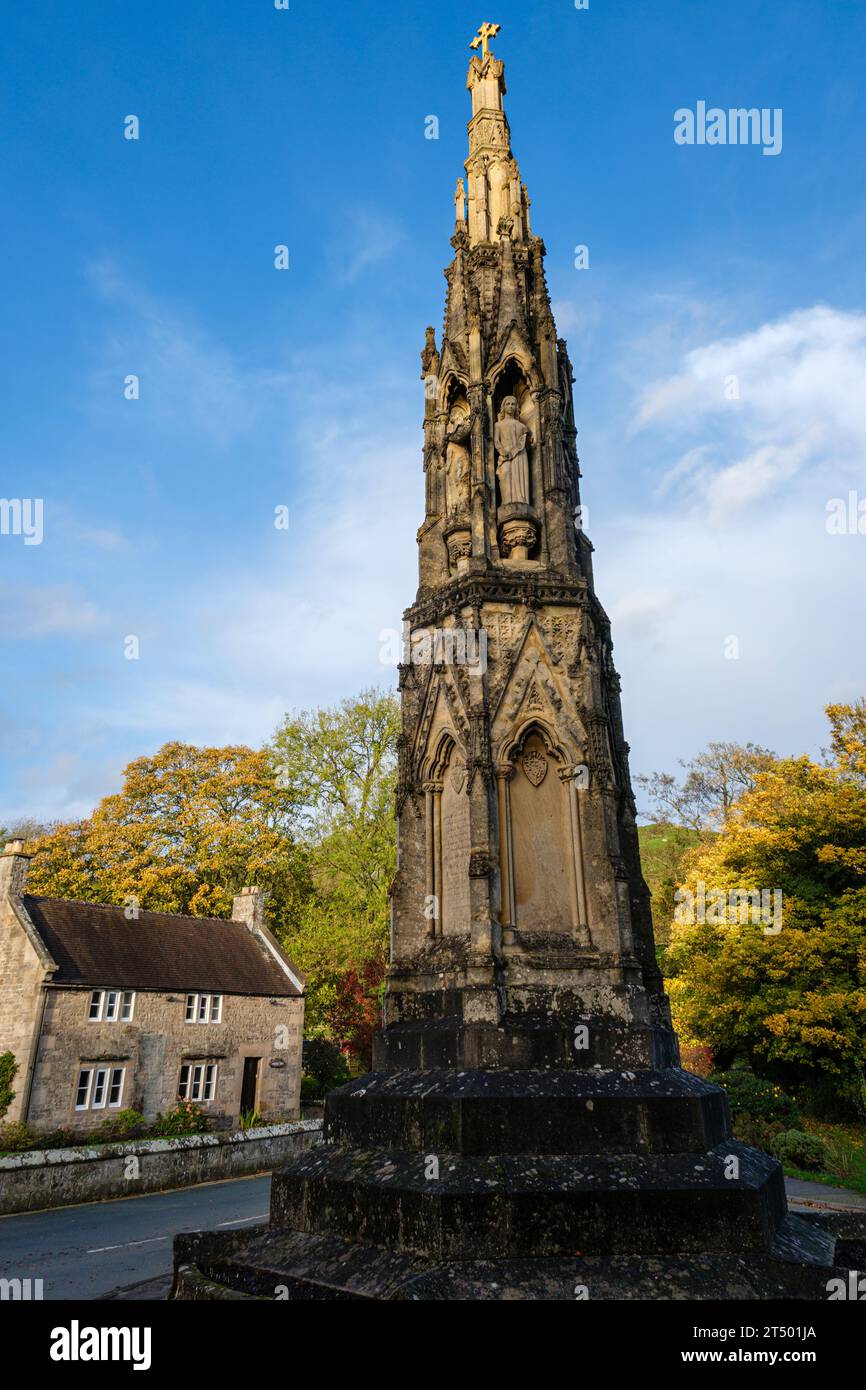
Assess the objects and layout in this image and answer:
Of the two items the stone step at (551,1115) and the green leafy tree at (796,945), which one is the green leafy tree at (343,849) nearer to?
the green leafy tree at (796,945)

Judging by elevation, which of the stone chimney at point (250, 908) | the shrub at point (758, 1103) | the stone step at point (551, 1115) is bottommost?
the shrub at point (758, 1103)

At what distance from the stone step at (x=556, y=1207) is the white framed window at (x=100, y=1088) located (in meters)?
20.3

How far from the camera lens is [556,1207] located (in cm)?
528

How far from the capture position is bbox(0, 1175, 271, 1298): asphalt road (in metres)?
10.3

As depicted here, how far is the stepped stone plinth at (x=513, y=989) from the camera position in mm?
5219

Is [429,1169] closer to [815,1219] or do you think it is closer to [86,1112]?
[815,1219]

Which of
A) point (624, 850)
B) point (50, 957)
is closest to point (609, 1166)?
point (624, 850)

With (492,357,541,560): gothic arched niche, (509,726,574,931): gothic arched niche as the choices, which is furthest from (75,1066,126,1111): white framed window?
(492,357,541,560): gothic arched niche

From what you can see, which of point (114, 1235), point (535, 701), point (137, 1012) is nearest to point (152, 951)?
point (137, 1012)

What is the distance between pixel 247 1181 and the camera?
67.9 feet

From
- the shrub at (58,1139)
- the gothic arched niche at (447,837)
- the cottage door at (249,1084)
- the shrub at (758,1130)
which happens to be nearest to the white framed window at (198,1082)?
the cottage door at (249,1084)

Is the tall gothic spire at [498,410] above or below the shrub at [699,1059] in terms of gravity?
above

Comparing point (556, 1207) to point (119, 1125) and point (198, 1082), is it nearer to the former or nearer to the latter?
point (119, 1125)

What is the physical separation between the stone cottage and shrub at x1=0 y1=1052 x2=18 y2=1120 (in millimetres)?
148
